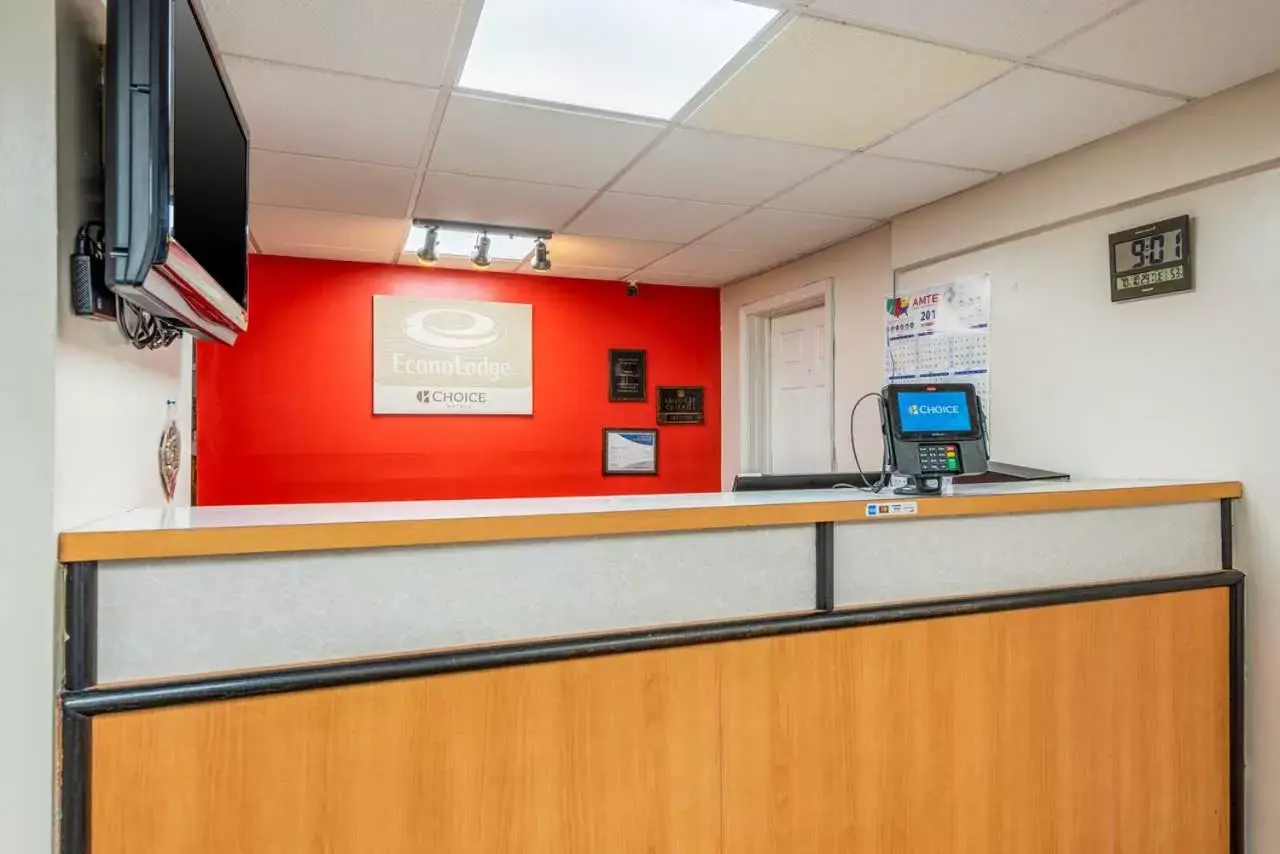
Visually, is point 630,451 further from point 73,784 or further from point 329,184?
point 73,784

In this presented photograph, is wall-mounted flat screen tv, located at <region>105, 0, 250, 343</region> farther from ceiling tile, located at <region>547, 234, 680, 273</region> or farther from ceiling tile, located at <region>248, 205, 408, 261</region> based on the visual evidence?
ceiling tile, located at <region>547, 234, 680, 273</region>

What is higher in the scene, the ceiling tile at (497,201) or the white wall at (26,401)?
the ceiling tile at (497,201)

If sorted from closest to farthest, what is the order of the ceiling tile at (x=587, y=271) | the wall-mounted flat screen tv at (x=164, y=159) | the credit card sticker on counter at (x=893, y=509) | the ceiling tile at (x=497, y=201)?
the wall-mounted flat screen tv at (x=164, y=159) → the credit card sticker on counter at (x=893, y=509) → the ceiling tile at (x=497, y=201) → the ceiling tile at (x=587, y=271)

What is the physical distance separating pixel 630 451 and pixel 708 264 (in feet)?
4.77

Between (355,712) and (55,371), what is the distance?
71 cm

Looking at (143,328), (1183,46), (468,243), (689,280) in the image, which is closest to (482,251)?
(468,243)

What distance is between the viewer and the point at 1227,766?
90.7 inches

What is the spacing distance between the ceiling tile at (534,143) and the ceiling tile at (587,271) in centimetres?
170

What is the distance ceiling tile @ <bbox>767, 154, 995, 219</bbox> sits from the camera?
3127 mm

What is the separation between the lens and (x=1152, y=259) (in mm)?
2664

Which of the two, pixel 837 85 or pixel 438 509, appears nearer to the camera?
pixel 438 509

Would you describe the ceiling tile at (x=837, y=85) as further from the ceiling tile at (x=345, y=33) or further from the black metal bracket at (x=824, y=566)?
the black metal bracket at (x=824, y=566)

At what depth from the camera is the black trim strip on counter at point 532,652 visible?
121 centimetres

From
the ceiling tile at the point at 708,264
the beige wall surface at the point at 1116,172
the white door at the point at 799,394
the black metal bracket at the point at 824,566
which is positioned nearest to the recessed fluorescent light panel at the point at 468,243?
the ceiling tile at the point at 708,264
